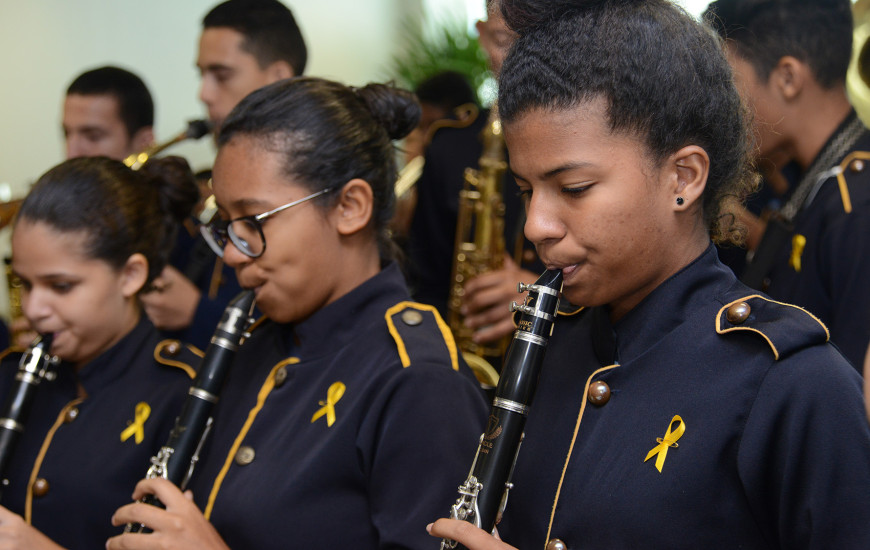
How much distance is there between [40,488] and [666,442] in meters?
1.62

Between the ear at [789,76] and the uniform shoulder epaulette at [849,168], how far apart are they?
238 mm

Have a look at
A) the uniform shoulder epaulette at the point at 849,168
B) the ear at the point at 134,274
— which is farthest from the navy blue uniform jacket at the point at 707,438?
the ear at the point at 134,274

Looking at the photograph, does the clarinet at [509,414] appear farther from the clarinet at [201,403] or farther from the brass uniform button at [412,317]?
the clarinet at [201,403]

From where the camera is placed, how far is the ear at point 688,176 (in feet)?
4.54

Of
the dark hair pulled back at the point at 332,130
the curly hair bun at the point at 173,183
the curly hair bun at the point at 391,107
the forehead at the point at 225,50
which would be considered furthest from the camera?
the forehead at the point at 225,50

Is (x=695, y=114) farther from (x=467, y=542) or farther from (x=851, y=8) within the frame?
(x=851, y=8)

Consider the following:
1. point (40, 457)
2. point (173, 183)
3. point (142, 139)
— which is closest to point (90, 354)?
point (40, 457)

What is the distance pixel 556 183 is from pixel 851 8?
179cm

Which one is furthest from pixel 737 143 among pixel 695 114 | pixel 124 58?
pixel 124 58

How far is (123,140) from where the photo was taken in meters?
4.09

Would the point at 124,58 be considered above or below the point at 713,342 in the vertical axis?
above

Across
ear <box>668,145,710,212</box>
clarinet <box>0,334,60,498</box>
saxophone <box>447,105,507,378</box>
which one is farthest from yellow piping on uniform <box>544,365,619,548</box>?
saxophone <box>447,105,507,378</box>

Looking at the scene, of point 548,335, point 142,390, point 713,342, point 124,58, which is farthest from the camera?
point 124,58

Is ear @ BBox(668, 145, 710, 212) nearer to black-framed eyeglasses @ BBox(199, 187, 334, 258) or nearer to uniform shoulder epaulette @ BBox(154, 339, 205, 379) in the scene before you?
black-framed eyeglasses @ BBox(199, 187, 334, 258)
